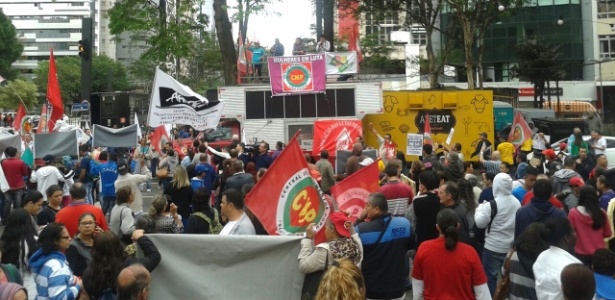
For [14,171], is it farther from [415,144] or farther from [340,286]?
[340,286]

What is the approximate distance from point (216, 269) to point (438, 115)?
18652 mm

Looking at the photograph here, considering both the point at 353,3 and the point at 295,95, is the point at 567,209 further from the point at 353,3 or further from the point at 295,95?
the point at 353,3

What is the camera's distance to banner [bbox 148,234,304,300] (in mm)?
6742

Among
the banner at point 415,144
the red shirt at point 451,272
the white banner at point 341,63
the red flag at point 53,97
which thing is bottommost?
the red shirt at point 451,272

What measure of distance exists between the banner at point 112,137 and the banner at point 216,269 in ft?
40.3

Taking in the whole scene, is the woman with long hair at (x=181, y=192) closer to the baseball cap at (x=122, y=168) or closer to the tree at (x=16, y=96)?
the baseball cap at (x=122, y=168)

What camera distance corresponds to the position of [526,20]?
56.8 meters

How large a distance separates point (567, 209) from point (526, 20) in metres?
50.0

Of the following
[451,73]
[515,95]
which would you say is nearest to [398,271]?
[515,95]

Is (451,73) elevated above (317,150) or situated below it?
above

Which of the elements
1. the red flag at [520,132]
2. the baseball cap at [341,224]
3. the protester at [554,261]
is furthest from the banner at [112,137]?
the protester at [554,261]

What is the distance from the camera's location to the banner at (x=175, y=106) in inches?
598

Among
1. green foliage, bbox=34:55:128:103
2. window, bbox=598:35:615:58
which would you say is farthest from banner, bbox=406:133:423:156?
green foliage, bbox=34:55:128:103

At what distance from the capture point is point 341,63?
25766mm
